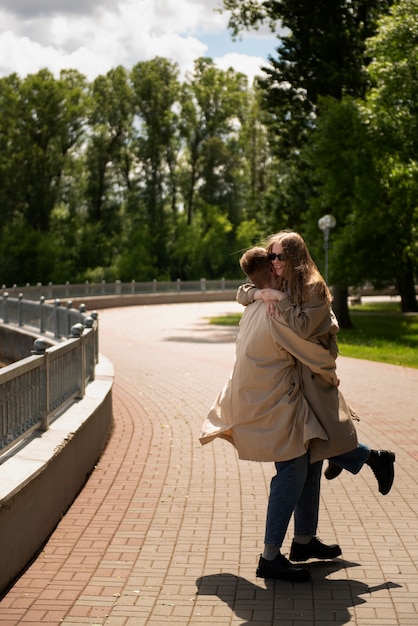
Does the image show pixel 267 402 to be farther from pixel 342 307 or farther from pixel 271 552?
pixel 342 307

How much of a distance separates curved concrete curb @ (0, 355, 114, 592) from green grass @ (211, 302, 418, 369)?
466 inches

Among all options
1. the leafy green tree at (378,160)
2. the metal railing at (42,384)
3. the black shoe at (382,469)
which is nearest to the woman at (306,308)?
the black shoe at (382,469)

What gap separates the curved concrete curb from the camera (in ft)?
17.5

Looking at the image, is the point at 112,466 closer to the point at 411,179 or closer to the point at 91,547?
the point at 91,547

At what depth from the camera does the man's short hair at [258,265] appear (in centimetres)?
530

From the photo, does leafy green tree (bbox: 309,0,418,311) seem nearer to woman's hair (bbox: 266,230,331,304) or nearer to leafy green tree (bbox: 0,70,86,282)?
woman's hair (bbox: 266,230,331,304)

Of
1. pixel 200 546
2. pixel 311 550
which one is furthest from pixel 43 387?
pixel 311 550

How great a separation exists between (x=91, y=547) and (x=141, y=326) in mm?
25356

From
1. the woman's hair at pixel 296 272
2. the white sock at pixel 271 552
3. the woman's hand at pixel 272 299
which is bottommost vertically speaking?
the white sock at pixel 271 552

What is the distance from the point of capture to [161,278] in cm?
6850

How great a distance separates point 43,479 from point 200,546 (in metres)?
1.07

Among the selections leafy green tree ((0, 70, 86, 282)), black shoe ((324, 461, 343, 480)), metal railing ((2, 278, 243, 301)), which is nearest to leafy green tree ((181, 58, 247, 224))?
leafy green tree ((0, 70, 86, 282))

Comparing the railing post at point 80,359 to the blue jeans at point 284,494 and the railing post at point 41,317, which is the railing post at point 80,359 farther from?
the railing post at point 41,317

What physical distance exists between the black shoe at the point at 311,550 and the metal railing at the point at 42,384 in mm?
1892
